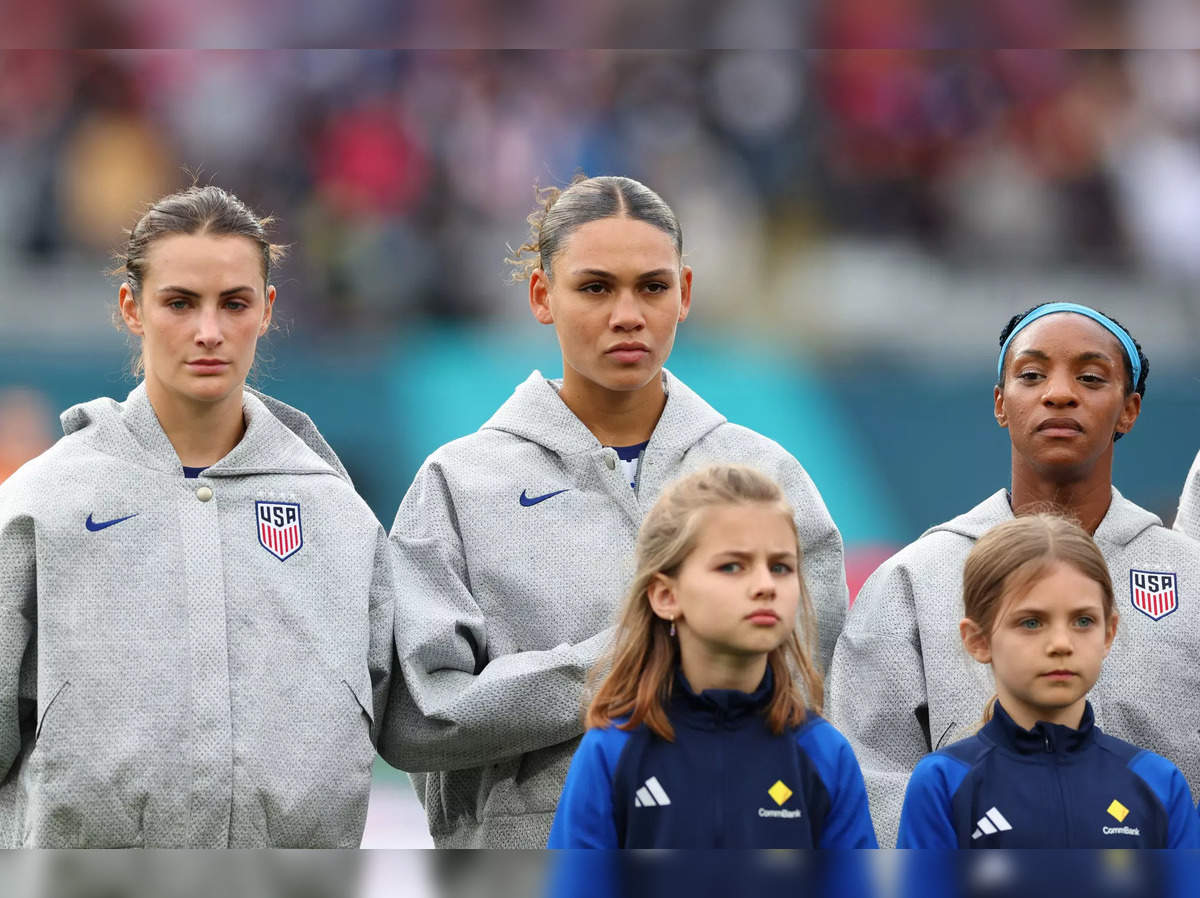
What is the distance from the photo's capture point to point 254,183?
29.1 feet

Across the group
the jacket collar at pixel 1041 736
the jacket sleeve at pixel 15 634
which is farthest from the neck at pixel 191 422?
the jacket collar at pixel 1041 736

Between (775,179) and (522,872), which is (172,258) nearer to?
(522,872)

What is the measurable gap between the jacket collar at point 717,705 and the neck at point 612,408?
2.63ft

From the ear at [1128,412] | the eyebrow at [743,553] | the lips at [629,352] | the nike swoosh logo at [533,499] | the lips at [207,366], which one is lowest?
the eyebrow at [743,553]

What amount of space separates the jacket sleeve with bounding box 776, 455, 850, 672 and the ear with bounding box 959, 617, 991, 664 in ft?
1.56

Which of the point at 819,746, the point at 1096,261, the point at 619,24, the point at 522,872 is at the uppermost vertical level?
the point at 1096,261

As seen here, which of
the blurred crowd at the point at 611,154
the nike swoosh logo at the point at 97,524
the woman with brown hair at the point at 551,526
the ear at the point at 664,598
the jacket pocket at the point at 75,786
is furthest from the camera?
the blurred crowd at the point at 611,154

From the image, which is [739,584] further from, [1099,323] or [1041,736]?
[1099,323]

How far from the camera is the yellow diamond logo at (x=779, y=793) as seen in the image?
2.37 metres

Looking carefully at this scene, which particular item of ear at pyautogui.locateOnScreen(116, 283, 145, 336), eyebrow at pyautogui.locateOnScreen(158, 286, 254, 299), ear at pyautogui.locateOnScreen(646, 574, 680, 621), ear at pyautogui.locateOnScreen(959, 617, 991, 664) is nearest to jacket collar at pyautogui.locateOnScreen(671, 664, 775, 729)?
ear at pyautogui.locateOnScreen(646, 574, 680, 621)

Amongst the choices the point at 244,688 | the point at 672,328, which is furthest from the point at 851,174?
the point at 244,688

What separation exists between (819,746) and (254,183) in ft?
23.4

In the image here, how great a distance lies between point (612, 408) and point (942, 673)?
0.81 m

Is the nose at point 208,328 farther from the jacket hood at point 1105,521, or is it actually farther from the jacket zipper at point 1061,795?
the jacket zipper at point 1061,795
